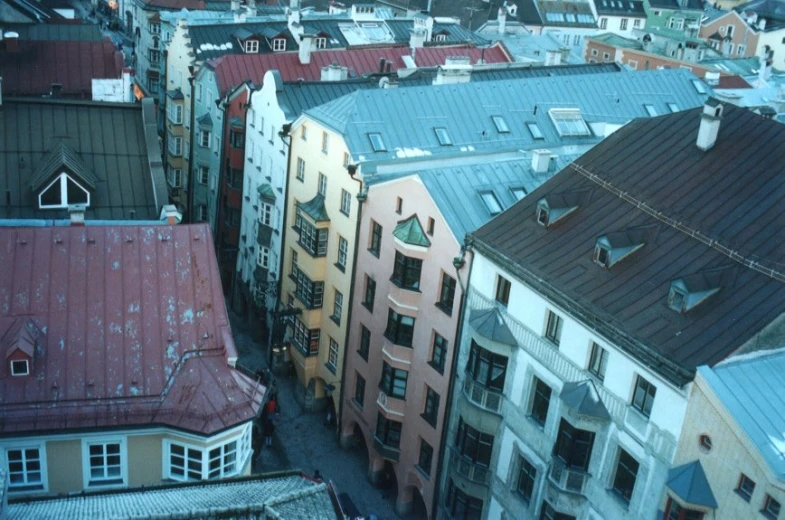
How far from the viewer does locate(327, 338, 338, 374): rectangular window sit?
6075 centimetres

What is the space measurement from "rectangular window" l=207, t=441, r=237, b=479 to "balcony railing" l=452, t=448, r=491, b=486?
13033 millimetres

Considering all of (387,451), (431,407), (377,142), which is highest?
(377,142)

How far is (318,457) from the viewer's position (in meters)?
59.3

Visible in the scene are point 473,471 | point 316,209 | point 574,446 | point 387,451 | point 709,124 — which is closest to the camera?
point 574,446

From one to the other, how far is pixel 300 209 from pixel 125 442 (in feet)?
83.7

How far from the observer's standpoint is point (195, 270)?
41219 millimetres

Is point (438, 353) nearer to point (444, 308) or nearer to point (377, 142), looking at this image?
point (444, 308)

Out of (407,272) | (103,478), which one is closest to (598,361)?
(407,272)

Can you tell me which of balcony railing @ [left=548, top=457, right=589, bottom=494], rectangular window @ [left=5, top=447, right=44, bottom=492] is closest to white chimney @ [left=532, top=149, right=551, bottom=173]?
balcony railing @ [left=548, top=457, right=589, bottom=494]

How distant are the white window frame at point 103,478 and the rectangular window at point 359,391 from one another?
20801 millimetres

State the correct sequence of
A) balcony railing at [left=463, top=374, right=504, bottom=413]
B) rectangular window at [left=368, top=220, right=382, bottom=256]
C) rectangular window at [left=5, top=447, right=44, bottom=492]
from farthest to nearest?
rectangular window at [left=368, top=220, right=382, bottom=256] → balcony railing at [left=463, top=374, right=504, bottom=413] → rectangular window at [left=5, top=447, right=44, bottom=492]

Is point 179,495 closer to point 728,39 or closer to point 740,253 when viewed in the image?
point 740,253

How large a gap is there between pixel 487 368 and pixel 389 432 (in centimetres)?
1058

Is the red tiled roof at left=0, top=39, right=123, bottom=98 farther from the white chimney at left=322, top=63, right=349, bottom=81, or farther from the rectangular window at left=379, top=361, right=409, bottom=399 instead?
the rectangular window at left=379, top=361, right=409, bottom=399
